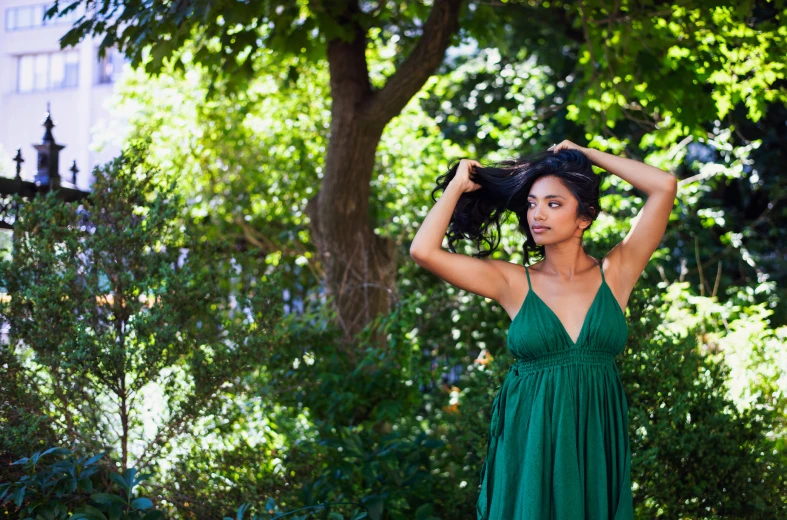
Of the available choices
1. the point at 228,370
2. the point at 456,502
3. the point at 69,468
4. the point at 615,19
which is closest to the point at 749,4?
the point at 615,19

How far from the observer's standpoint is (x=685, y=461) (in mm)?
3980

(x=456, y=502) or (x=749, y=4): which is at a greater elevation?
(x=749, y=4)

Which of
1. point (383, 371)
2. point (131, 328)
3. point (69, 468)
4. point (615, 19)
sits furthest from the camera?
point (615, 19)

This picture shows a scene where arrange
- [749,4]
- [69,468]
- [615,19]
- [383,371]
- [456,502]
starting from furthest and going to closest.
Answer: [615,19] → [749,4] → [383,371] → [456,502] → [69,468]

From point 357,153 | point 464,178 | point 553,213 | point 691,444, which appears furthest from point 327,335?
point 553,213

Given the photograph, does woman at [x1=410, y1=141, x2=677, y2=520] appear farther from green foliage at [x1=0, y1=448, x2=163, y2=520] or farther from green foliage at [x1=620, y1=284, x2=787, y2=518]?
green foliage at [x1=0, y1=448, x2=163, y2=520]

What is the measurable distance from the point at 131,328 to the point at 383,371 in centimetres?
151

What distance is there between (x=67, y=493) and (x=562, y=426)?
1.95 m

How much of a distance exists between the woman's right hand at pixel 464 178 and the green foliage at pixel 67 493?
1.66m

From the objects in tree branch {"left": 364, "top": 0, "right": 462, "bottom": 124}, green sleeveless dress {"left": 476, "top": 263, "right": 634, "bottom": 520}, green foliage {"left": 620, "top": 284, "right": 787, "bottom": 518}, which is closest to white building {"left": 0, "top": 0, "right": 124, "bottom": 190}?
tree branch {"left": 364, "top": 0, "right": 462, "bottom": 124}

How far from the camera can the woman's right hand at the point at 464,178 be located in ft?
9.73

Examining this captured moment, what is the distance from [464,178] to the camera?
2979mm

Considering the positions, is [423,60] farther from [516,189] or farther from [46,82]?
[46,82]

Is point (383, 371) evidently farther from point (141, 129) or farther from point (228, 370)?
point (141, 129)
